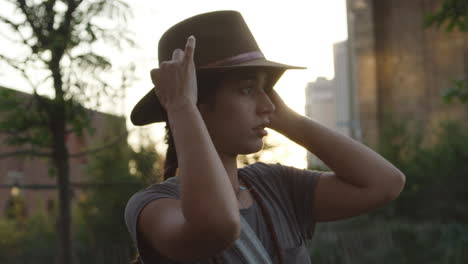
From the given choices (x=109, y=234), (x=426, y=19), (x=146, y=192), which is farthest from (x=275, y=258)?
(x=109, y=234)

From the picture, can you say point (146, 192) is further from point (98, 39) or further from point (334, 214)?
point (98, 39)

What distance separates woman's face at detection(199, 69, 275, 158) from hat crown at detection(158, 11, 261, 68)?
0.30 feet

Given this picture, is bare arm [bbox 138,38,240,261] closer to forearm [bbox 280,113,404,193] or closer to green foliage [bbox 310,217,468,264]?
forearm [bbox 280,113,404,193]

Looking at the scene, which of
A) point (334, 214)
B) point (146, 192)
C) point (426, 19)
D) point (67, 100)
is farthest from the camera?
point (67, 100)

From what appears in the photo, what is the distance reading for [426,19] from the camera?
4.61 metres

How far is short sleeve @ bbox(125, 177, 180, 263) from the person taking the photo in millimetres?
1741

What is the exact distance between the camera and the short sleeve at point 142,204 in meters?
1.74

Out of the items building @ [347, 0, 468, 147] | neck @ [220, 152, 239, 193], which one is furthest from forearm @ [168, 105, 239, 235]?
building @ [347, 0, 468, 147]

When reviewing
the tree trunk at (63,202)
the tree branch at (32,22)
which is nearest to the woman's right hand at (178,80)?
the tree branch at (32,22)

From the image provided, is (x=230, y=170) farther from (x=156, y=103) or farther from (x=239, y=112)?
(x=156, y=103)

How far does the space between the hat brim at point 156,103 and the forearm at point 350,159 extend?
0.27 m

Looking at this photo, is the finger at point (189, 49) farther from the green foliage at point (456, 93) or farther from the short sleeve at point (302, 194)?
the green foliage at point (456, 93)

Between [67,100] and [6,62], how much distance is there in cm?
58

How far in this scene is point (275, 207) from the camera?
2113mm
